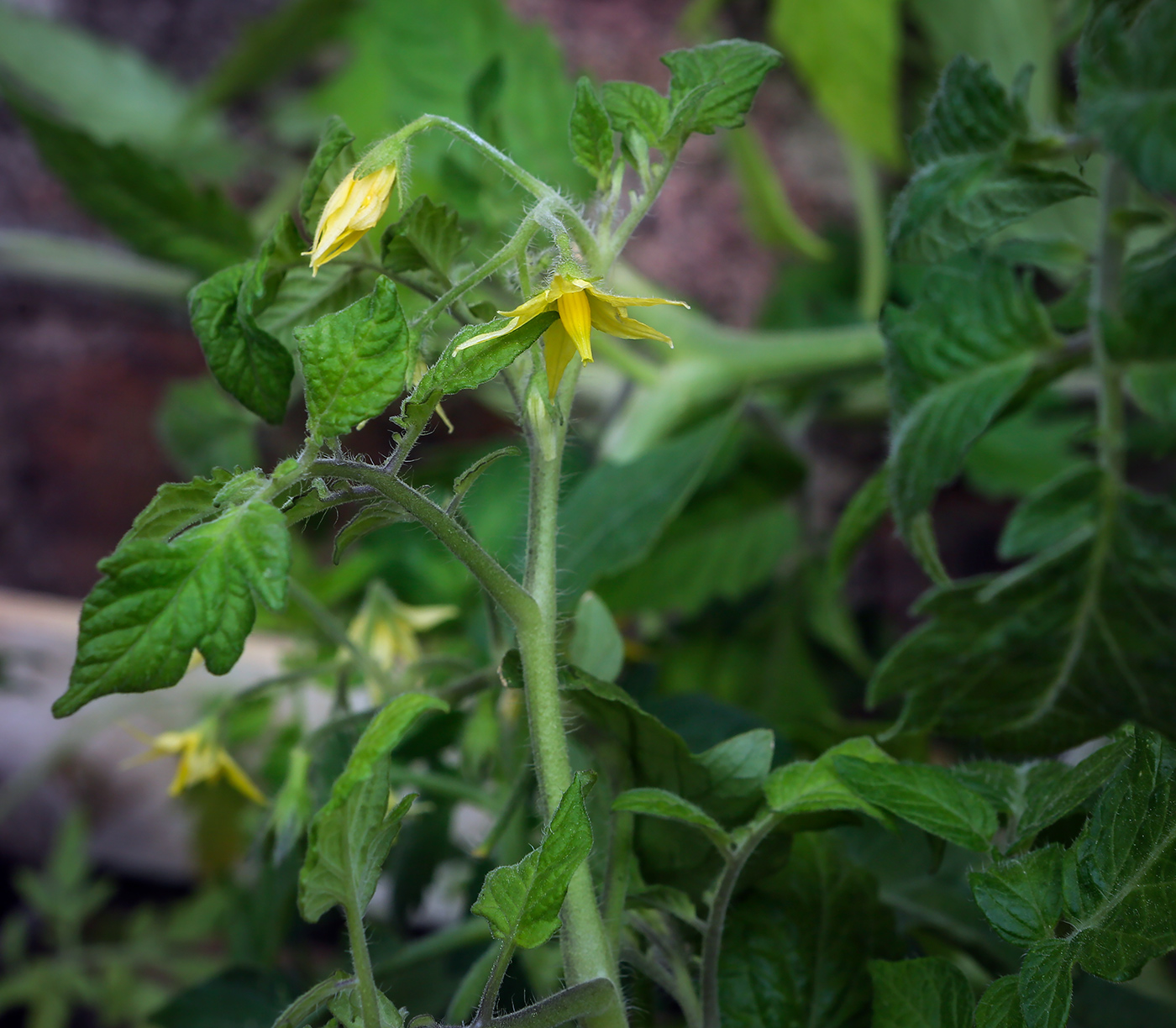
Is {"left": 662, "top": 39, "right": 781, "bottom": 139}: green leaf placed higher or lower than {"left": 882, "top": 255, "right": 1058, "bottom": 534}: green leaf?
higher

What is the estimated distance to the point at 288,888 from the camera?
1.46 feet

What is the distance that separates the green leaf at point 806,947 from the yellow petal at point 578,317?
197 mm

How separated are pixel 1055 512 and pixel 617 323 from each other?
0.97 feet

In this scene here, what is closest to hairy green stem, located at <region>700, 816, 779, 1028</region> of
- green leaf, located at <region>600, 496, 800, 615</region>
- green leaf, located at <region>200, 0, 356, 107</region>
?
green leaf, located at <region>600, 496, 800, 615</region>

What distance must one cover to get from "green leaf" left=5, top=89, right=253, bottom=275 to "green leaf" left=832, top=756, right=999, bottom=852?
0.51m

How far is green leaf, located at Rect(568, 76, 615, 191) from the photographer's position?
0.27m

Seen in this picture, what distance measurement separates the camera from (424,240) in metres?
0.28

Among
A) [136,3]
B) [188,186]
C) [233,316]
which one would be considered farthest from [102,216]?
[136,3]

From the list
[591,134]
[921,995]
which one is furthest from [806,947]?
[591,134]

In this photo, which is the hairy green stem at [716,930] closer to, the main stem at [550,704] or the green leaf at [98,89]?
the main stem at [550,704]

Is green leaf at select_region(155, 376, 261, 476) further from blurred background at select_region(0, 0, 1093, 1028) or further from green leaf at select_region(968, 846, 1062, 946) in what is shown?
green leaf at select_region(968, 846, 1062, 946)

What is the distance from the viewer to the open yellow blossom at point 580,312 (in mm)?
213

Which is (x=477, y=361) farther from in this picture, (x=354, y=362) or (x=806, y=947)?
(x=806, y=947)

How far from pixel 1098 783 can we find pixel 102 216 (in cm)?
63
